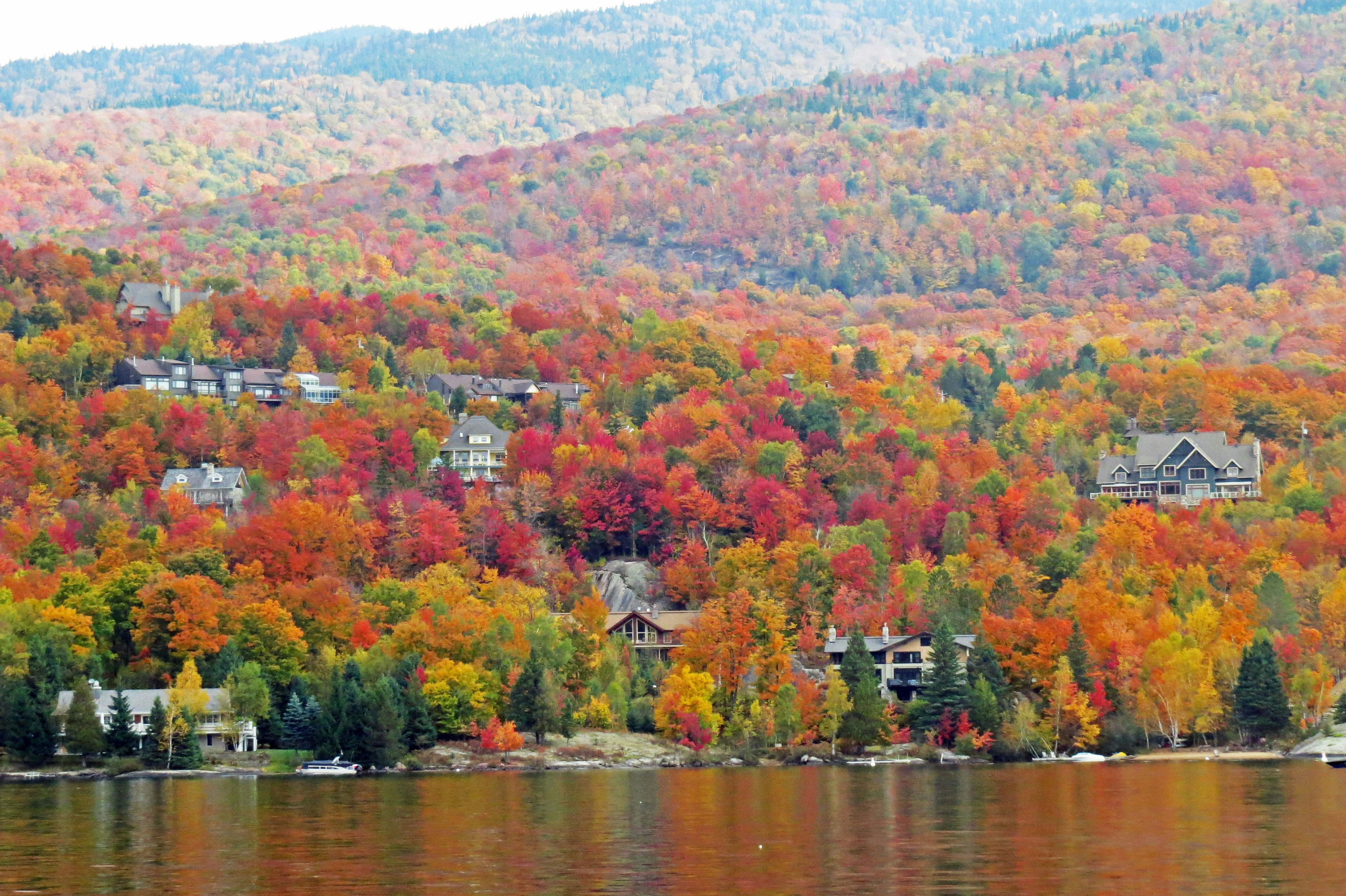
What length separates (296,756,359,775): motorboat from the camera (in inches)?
3814

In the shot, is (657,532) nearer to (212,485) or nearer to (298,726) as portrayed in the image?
(212,485)

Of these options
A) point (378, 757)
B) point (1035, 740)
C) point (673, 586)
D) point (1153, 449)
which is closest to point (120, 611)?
point (378, 757)

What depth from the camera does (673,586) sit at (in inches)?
5177

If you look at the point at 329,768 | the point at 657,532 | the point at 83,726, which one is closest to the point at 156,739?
the point at 83,726

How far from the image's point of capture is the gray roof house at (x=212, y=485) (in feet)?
457

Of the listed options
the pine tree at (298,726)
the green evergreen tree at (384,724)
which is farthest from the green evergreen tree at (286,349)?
the green evergreen tree at (384,724)

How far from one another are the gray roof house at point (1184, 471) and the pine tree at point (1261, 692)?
1769 inches

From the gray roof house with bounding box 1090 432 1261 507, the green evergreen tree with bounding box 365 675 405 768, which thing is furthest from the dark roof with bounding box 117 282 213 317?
the green evergreen tree with bounding box 365 675 405 768

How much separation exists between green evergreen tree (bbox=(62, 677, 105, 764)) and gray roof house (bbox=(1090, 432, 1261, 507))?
80434mm

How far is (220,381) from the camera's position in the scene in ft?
541

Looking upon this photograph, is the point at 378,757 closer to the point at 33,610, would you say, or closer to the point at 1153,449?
the point at 33,610

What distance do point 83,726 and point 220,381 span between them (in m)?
71.6

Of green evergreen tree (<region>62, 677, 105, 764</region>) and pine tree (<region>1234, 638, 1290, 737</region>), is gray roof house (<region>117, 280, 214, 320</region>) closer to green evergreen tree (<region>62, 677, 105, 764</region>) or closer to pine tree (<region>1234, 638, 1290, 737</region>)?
green evergreen tree (<region>62, 677, 105, 764</region>)

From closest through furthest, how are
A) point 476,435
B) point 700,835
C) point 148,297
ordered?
point 700,835
point 476,435
point 148,297
